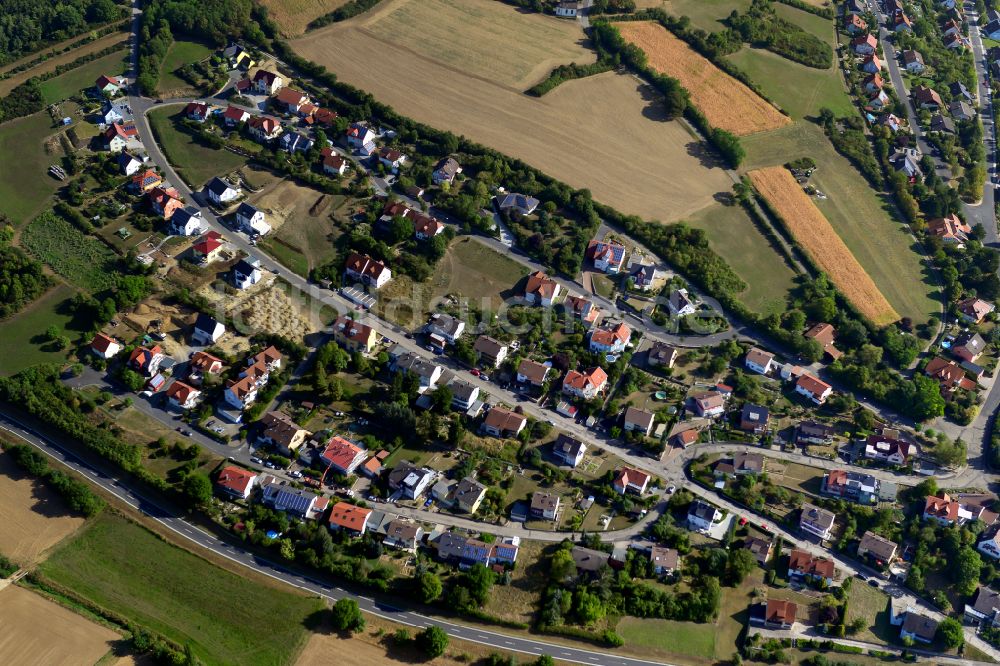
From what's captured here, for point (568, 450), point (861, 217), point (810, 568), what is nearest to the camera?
point (810, 568)

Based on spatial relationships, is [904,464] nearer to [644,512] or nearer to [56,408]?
[644,512]

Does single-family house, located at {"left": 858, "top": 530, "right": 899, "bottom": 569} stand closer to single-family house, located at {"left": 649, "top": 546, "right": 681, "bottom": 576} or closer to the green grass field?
single-family house, located at {"left": 649, "top": 546, "right": 681, "bottom": 576}

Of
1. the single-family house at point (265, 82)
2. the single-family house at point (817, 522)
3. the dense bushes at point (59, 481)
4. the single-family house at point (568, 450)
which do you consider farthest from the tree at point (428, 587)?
the single-family house at point (265, 82)

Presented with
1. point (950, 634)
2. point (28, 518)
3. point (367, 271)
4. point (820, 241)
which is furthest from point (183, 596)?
point (820, 241)

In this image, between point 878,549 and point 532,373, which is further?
point 532,373

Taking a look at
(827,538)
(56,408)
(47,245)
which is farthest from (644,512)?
(47,245)

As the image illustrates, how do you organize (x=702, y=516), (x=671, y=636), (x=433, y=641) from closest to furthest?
(x=433, y=641) < (x=671, y=636) < (x=702, y=516)

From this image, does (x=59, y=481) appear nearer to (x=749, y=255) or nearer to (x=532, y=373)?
(x=532, y=373)
